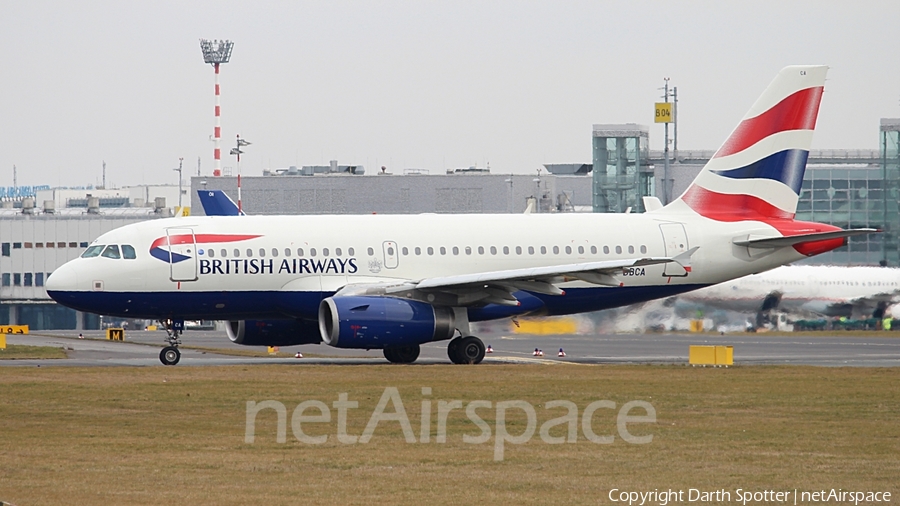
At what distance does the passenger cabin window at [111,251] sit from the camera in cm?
3288

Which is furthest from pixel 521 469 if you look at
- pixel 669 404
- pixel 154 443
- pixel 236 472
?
pixel 669 404

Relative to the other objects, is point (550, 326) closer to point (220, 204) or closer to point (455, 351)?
point (220, 204)

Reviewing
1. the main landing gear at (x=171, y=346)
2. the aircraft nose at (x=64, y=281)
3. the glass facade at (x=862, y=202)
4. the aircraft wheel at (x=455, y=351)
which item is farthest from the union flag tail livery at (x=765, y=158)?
the glass facade at (x=862, y=202)

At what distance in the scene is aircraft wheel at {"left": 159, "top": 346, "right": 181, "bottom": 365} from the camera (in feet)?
110

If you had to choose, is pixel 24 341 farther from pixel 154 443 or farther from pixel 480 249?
pixel 154 443

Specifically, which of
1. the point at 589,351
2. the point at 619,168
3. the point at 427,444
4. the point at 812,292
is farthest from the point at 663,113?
the point at 427,444

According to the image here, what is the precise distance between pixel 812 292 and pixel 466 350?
812 inches

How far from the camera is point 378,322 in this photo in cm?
3144

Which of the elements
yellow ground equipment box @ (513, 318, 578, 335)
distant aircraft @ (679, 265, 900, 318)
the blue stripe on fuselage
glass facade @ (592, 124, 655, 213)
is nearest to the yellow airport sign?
glass facade @ (592, 124, 655, 213)

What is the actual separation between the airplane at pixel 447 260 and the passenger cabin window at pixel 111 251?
0.08ft

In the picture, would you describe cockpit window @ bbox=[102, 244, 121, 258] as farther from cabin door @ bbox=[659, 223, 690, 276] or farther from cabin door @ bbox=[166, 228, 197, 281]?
cabin door @ bbox=[659, 223, 690, 276]

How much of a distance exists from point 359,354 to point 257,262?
8696 mm

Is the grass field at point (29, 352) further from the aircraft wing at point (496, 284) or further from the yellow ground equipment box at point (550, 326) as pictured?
the yellow ground equipment box at point (550, 326)

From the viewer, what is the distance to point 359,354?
41219mm
